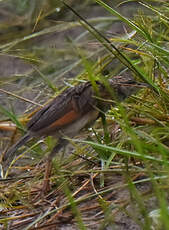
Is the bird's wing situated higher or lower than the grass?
higher

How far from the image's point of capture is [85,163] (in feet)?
5.37

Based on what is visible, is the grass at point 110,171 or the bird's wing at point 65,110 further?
the bird's wing at point 65,110

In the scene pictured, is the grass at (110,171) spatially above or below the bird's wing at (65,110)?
below

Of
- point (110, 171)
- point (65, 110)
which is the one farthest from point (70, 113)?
point (110, 171)

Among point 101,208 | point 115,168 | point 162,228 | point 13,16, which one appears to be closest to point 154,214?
point 162,228

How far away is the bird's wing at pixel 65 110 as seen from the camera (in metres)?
1.46

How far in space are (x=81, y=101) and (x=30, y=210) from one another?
0.37 m

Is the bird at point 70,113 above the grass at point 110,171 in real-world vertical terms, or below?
above

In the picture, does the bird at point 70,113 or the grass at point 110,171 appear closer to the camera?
the grass at point 110,171

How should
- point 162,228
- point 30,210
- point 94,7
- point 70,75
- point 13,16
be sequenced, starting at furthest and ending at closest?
point 13,16, point 94,7, point 70,75, point 30,210, point 162,228

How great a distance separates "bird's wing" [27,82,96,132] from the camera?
1.46 metres

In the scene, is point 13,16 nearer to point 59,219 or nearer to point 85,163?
point 85,163

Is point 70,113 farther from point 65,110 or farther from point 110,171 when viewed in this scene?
point 110,171

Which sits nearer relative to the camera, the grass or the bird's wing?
the grass
